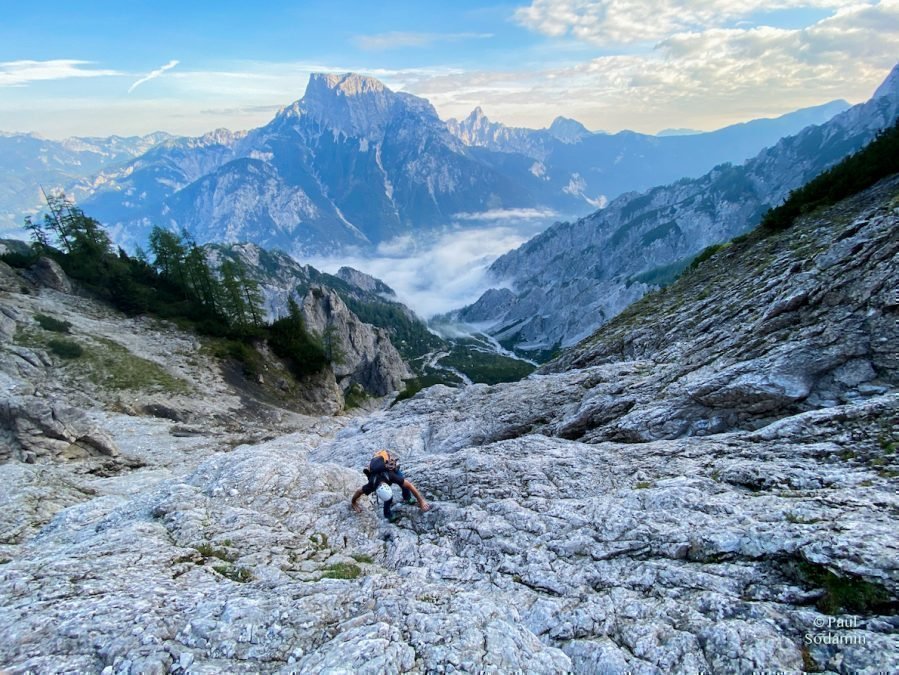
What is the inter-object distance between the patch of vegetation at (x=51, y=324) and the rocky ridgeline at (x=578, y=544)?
35272 mm

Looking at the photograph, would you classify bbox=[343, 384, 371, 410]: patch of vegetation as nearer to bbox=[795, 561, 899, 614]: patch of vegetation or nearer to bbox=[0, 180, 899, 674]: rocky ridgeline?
bbox=[0, 180, 899, 674]: rocky ridgeline

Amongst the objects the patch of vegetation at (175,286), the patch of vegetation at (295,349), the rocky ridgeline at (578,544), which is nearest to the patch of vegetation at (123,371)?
the patch of vegetation at (175,286)

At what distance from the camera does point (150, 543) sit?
597 inches

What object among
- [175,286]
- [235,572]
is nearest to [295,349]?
[175,286]

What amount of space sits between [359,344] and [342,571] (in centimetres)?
14715

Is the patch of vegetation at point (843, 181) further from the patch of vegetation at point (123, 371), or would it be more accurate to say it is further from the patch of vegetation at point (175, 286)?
the patch of vegetation at point (123, 371)

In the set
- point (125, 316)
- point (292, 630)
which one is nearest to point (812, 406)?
point (292, 630)

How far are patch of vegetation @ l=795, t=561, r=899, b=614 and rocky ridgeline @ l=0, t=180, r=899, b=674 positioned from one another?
4 cm

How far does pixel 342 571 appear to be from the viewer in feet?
47.2

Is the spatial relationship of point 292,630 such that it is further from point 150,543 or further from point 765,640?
point 765,640

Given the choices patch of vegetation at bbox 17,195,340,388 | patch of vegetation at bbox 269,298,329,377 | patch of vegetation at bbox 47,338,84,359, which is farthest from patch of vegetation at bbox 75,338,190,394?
patch of vegetation at bbox 269,298,329,377

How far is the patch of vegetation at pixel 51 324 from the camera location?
53.2 metres

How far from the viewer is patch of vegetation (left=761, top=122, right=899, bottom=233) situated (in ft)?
141

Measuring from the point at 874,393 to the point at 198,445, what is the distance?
46815mm
